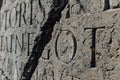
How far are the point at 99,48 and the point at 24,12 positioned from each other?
1.68 m

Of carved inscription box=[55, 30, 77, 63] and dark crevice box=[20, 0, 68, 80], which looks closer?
carved inscription box=[55, 30, 77, 63]

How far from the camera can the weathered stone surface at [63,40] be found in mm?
2303

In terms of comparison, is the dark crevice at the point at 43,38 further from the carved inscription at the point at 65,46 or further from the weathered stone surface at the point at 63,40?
the carved inscription at the point at 65,46

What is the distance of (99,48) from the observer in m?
2.39

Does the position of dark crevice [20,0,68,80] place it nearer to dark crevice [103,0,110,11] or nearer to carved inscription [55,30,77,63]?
carved inscription [55,30,77,63]

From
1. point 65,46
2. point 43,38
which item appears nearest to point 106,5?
point 65,46

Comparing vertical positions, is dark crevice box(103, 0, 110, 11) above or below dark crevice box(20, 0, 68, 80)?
above

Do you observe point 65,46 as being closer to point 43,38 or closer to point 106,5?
point 43,38

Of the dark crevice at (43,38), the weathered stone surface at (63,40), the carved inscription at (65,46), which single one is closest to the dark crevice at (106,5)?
the weathered stone surface at (63,40)

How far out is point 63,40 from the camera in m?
2.87

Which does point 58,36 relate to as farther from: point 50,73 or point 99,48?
point 99,48

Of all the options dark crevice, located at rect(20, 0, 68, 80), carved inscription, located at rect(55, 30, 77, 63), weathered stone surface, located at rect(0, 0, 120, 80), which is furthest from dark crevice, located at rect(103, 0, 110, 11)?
dark crevice, located at rect(20, 0, 68, 80)

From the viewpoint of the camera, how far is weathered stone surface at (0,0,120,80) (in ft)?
7.55

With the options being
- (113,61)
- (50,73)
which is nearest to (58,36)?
(50,73)
